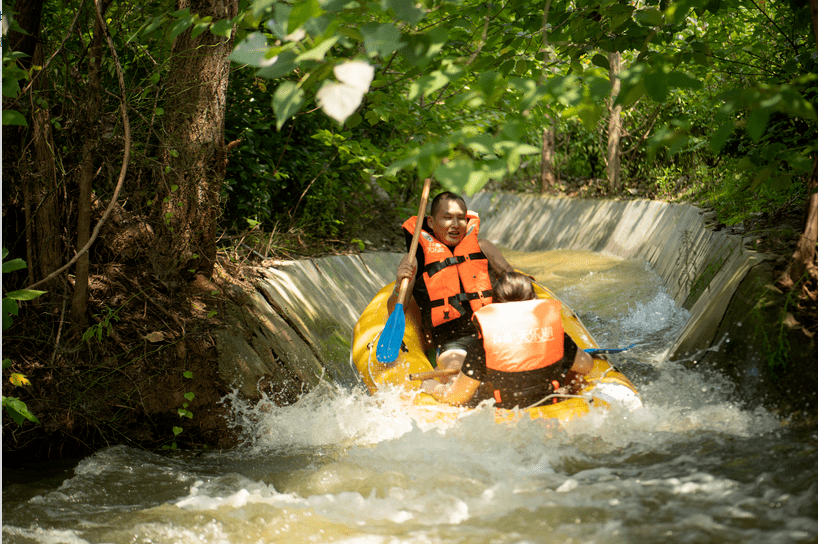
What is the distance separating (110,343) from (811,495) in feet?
11.1

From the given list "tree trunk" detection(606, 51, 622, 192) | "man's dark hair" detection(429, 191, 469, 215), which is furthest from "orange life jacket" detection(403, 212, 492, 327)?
"tree trunk" detection(606, 51, 622, 192)

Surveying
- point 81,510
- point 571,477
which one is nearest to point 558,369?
point 571,477

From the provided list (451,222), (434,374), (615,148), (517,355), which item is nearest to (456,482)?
(517,355)

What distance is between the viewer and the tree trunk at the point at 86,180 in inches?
132

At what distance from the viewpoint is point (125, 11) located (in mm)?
3775

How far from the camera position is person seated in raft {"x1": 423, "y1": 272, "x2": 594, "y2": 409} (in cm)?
327

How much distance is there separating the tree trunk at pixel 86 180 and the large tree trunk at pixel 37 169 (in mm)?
128

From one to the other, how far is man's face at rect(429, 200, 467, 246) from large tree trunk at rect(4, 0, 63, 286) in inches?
93.7

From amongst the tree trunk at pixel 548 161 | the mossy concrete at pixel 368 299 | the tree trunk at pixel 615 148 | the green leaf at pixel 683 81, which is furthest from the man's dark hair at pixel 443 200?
the tree trunk at pixel 548 161

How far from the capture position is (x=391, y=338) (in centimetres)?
402

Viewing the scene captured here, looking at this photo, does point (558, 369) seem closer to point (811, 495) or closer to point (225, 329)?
point (811, 495)

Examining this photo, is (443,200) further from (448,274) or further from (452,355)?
(452,355)

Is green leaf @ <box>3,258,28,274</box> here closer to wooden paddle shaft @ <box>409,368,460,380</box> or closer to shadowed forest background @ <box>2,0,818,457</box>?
→ shadowed forest background @ <box>2,0,818,457</box>

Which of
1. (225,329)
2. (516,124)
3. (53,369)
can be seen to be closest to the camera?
(516,124)
